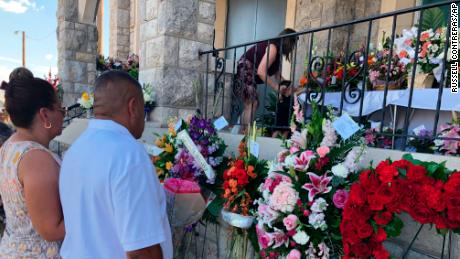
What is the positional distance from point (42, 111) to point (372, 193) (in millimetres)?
1626

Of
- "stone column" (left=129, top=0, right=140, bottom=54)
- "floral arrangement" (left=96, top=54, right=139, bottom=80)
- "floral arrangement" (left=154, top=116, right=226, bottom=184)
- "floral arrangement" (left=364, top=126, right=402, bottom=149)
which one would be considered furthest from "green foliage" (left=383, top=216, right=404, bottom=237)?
"stone column" (left=129, top=0, right=140, bottom=54)

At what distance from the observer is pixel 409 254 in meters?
1.55

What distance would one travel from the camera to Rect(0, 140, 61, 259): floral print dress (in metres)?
1.46

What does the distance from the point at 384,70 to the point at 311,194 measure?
197cm

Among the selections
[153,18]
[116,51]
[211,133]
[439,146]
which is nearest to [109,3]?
[116,51]

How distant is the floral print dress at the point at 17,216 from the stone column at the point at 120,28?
904 cm

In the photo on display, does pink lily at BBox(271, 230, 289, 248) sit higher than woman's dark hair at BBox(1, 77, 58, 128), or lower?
→ lower

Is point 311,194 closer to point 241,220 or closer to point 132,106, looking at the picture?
point 241,220

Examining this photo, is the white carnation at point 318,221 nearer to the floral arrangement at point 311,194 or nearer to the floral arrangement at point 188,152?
the floral arrangement at point 311,194

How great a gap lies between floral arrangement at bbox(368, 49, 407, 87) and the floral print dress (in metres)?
2.67

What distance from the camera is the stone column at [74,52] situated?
6.78 m

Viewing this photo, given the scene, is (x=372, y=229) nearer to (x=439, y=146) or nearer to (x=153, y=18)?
(x=439, y=146)

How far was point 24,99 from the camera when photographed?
4.91 feet

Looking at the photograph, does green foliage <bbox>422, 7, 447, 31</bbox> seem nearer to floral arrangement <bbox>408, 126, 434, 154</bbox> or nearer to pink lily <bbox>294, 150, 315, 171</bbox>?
floral arrangement <bbox>408, 126, 434, 154</bbox>
